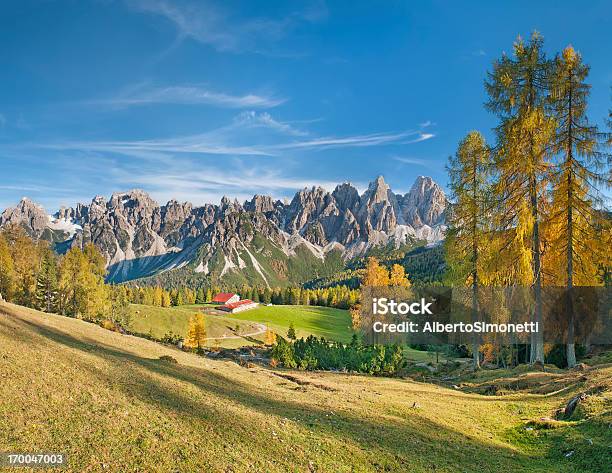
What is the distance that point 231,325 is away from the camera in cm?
12544

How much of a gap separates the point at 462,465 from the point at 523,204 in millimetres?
20129

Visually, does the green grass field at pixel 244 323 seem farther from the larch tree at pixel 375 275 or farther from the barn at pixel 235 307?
the larch tree at pixel 375 275

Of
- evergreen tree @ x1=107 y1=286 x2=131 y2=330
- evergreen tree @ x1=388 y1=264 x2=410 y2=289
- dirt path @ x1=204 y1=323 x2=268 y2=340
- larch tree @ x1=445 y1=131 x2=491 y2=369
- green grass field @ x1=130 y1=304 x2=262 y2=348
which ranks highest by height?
larch tree @ x1=445 y1=131 x2=491 y2=369

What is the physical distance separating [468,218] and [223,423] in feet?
95.5

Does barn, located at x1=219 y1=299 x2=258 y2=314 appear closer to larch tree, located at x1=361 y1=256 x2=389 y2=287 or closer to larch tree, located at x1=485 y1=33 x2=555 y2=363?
larch tree, located at x1=361 y1=256 x2=389 y2=287

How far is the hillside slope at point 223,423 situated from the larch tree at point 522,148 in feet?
33.8

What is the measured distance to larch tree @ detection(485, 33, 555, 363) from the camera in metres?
27.5

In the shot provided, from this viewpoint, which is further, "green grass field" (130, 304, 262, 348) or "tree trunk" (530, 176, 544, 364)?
"green grass field" (130, 304, 262, 348)

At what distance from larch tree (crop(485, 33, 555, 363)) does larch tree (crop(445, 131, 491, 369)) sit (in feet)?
16.8

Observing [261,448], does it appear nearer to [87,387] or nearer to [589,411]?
[87,387]

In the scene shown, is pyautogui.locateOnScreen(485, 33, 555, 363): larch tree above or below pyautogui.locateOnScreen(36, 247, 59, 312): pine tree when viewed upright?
above

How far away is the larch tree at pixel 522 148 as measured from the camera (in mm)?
27516

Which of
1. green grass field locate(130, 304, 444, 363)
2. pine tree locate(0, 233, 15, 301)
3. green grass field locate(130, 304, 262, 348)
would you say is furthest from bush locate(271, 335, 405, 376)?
pine tree locate(0, 233, 15, 301)

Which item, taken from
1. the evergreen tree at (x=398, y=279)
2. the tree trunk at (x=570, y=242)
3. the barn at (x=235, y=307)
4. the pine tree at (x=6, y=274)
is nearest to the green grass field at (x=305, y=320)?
the barn at (x=235, y=307)
